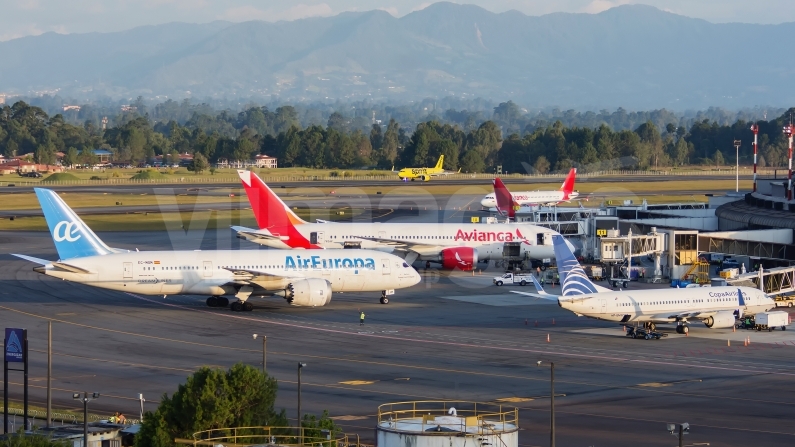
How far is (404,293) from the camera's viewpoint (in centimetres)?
8038

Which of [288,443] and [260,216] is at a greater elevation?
[260,216]

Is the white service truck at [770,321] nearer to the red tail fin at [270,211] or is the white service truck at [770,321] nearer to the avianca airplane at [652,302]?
the avianca airplane at [652,302]

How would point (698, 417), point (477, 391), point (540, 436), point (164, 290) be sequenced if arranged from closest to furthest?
point (540, 436) → point (698, 417) → point (477, 391) → point (164, 290)

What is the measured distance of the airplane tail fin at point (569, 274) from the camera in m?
61.2

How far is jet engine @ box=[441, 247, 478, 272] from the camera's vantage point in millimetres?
89188

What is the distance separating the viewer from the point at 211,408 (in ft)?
107

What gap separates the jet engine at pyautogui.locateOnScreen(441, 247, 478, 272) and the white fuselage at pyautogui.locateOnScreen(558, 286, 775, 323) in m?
26.1

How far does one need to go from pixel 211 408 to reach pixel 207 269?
37687 millimetres

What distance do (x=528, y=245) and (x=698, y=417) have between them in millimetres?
48859

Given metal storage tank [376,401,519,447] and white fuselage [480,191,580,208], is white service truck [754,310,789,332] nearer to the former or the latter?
metal storage tank [376,401,519,447]

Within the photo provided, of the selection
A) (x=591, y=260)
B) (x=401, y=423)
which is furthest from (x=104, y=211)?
(x=401, y=423)

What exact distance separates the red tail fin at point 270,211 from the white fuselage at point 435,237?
7.68ft

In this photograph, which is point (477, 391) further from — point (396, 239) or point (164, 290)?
point (396, 239)

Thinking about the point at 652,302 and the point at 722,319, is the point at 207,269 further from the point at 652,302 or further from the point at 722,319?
the point at 722,319
